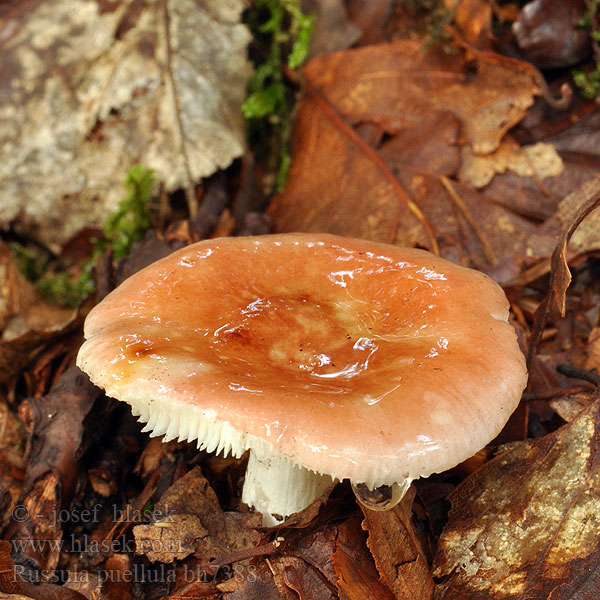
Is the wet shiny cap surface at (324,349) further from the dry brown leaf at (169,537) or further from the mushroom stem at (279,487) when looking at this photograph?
the dry brown leaf at (169,537)

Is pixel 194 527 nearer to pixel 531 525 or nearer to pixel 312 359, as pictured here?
pixel 312 359

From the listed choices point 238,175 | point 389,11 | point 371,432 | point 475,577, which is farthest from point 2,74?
point 475,577

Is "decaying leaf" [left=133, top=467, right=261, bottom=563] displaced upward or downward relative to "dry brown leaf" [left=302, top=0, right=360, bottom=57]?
downward

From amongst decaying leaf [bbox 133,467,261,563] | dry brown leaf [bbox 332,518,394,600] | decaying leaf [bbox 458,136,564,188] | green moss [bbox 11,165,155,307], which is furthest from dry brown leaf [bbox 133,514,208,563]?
decaying leaf [bbox 458,136,564,188]

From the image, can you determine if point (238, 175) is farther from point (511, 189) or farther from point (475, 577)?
point (475, 577)

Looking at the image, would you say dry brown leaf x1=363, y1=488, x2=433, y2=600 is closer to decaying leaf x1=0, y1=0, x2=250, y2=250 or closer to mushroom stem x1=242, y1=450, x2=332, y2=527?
mushroom stem x1=242, y1=450, x2=332, y2=527

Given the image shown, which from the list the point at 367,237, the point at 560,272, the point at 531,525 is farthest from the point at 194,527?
the point at 367,237
